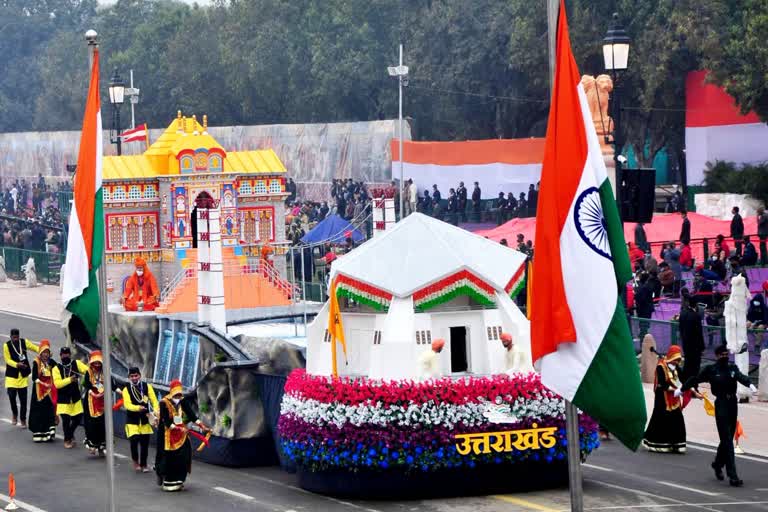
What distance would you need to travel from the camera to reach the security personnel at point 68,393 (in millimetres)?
24672

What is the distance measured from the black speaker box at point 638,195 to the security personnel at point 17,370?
9.39m

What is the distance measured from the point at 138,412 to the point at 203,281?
357 centimetres

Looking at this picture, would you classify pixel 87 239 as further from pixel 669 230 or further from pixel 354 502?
pixel 669 230

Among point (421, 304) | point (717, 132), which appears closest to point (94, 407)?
point (421, 304)

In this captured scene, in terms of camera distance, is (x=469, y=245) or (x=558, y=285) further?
(x=469, y=245)

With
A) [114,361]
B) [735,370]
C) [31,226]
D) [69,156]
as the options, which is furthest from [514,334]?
[69,156]

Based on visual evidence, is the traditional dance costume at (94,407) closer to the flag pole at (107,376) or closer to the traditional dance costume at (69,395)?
the traditional dance costume at (69,395)

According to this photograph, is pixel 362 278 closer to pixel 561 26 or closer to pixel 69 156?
pixel 561 26

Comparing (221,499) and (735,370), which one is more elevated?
(735,370)

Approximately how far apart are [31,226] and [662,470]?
141 feet

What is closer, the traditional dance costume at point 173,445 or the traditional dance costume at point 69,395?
the traditional dance costume at point 173,445

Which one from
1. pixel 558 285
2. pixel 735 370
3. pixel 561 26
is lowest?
pixel 735 370

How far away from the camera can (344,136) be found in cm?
6531

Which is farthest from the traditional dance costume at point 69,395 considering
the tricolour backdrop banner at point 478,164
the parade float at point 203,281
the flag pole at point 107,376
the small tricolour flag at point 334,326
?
the tricolour backdrop banner at point 478,164
